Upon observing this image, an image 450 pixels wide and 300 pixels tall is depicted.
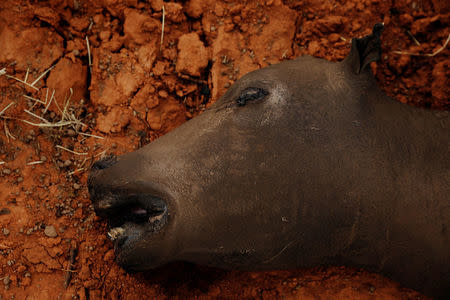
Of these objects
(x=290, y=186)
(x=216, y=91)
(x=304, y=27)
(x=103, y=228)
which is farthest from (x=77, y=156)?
(x=304, y=27)

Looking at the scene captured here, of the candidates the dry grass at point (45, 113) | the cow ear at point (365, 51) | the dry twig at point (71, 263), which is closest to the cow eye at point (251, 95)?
the cow ear at point (365, 51)

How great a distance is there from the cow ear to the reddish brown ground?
0.96 meters

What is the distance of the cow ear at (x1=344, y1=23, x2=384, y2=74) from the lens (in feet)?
7.37

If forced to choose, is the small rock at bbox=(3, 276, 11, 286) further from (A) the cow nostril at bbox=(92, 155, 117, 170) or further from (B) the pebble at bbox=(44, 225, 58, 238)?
(A) the cow nostril at bbox=(92, 155, 117, 170)

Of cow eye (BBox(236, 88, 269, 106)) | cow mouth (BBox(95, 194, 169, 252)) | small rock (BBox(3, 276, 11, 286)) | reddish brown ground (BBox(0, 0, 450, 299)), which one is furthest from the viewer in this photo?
reddish brown ground (BBox(0, 0, 450, 299))

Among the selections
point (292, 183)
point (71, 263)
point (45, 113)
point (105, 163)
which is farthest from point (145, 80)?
point (292, 183)

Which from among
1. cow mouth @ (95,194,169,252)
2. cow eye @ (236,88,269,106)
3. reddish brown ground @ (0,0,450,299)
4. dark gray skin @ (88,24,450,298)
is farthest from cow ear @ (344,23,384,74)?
cow mouth @ (95,194,169,252)

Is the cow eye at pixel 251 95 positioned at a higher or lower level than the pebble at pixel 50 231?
higher

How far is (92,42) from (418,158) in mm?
→ 2338

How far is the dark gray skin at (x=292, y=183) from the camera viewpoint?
2.28 metres

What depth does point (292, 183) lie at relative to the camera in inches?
90.7

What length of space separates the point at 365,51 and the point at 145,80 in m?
1.59

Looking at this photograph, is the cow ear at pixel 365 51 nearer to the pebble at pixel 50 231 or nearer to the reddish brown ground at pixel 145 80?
the reddish brown ground at pixel 145 80

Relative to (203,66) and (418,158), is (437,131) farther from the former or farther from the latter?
(203,66)
